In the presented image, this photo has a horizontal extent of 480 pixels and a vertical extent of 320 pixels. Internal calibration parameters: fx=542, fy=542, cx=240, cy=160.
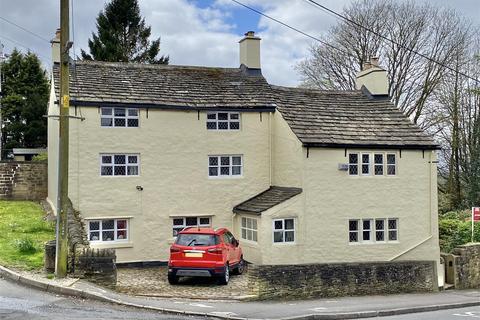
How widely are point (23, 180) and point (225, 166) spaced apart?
12846 millimetres

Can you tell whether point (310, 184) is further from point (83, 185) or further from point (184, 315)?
point (184, 315)

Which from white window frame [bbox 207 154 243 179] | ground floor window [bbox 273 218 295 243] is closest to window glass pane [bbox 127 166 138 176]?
white window frame [bbox 207 154 243 179]

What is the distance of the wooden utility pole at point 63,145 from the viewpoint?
45.2ft

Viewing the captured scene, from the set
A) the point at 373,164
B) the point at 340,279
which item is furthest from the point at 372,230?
the point at 340,279

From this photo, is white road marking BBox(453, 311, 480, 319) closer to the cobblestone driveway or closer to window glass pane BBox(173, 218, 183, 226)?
the cobblestone driveway

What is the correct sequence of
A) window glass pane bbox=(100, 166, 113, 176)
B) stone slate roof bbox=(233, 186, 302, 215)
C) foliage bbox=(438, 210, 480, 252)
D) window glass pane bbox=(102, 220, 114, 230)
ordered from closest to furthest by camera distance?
stone slate roof bbox=(233, 186, 302, 215), window glass pane bbox=(102, 220, 114, 230), window glass pane bbox=(100, 166, 113, 176), foliage bbox=(438, 210, 480, 252)

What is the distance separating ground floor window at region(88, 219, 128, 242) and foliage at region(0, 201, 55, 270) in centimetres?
149

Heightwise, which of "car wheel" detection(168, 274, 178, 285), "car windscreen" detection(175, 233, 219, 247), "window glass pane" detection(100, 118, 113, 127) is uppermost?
"window glass pane" detection(100, 118, 113, 127)

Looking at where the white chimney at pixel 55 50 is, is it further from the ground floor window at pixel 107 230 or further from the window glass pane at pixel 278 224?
the window glass pane at pixel 278 224

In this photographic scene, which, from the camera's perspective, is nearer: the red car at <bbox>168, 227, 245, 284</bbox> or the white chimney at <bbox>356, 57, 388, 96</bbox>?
the red car at <bbox>168, 227, 245, 284</bbox>

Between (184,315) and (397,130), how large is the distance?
15.6m

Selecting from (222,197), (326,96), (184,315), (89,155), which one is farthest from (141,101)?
(184,315)

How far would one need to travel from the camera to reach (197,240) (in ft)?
54.1

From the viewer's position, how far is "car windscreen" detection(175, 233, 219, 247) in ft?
53.9
